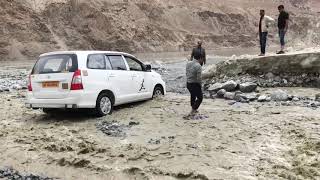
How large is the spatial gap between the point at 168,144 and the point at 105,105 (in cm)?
331

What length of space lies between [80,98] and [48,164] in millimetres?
2563

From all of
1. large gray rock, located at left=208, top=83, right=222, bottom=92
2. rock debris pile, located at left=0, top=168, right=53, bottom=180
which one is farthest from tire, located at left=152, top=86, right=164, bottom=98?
rock debris pile, located at left=0, top=168, right=53, bottom=180

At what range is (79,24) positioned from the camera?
202 ft

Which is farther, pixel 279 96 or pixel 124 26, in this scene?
pixel 124 26

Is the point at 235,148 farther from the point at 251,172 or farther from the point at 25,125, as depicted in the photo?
the point at 25,125

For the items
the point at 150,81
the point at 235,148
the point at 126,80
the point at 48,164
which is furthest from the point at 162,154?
the point at 150,81

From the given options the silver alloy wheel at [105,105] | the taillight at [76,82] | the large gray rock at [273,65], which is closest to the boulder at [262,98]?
the large gray rock at [273,65]

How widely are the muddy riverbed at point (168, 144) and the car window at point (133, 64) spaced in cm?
132

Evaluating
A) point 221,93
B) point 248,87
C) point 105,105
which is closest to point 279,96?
point 248,87

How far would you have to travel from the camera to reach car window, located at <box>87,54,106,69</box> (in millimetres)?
11988

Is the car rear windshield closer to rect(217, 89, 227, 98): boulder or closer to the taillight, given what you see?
the taillight

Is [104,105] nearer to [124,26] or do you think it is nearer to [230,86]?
[230,86]

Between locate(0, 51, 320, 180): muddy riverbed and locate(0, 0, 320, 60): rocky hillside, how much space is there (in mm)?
38304

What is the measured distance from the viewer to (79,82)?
11.5 metres
